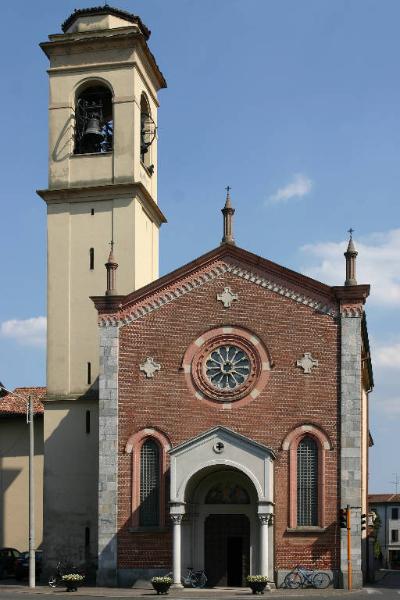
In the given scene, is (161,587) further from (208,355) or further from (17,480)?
(17,480)

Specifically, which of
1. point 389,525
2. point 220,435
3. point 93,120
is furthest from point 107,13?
point 389,525

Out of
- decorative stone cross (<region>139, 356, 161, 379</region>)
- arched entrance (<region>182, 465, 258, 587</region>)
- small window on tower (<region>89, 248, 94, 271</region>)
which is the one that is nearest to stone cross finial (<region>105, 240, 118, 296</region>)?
small window on tower (<region>89, 248, 94, 271</region>)

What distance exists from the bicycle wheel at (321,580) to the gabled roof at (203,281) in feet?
31.6

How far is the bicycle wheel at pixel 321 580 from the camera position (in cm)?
3359

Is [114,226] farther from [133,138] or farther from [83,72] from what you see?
[83,72]

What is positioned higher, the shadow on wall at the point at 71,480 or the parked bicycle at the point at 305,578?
the shadow on wall at the point at 71,480

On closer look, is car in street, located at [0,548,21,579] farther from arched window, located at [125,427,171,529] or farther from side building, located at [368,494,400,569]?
side building, located at [368,494,400,569]

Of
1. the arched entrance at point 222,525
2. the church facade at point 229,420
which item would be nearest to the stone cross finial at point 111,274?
the church facade at point 229,420

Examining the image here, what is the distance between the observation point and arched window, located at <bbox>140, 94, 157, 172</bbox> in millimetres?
43128

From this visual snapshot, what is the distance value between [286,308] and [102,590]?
11.9 meters

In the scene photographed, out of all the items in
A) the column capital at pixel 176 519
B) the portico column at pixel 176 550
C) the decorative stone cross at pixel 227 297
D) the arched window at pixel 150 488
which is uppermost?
the decorative stone cross at pixel 227 297

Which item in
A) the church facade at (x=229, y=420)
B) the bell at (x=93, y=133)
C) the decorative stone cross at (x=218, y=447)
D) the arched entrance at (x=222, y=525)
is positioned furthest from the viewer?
the bell at (x=93, y=133)

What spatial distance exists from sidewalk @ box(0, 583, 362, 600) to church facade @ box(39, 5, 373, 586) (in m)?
0.71

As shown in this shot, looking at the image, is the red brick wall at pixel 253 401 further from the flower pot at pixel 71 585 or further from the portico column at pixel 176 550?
the flower pot at pixel 71 585
